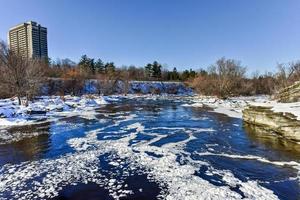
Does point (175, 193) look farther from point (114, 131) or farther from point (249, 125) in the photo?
point (249, 125)

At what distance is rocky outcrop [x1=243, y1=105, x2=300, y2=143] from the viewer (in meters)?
12.9

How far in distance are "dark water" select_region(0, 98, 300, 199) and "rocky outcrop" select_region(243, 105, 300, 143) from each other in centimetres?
61

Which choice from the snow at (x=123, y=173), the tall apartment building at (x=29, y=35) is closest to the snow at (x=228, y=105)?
the snow at (x=123, y=173)

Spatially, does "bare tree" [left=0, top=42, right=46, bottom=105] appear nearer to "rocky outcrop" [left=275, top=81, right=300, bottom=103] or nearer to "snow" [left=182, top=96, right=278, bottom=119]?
"snow" [left=182, top=96, right=278, bottom=119]

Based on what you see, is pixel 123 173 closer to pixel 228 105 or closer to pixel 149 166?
pixel 149 166

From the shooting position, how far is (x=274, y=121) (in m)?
15.1

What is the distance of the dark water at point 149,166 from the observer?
272 inches

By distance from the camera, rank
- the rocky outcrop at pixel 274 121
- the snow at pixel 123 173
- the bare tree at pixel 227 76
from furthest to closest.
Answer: the bare tree at pixel 227 76 < the rocky outcrop at pixel 274 121 < the snow at pixel 123 173

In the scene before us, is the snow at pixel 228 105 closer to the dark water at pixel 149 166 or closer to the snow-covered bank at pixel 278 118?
the snow-covered bank at pixel 278 118

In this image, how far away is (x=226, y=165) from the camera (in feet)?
30.3

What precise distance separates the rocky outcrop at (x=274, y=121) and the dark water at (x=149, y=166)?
0.61 m

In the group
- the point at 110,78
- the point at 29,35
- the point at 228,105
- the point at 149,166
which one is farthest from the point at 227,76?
the point at 29,35

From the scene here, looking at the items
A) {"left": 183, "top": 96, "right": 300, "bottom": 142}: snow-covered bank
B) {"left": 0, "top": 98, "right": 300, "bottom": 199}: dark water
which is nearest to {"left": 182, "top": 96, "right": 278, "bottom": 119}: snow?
{"left": 183, "top": 96, "right": 300, "bottom": 142}: snow-covered bank

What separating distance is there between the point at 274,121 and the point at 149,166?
960 cm
